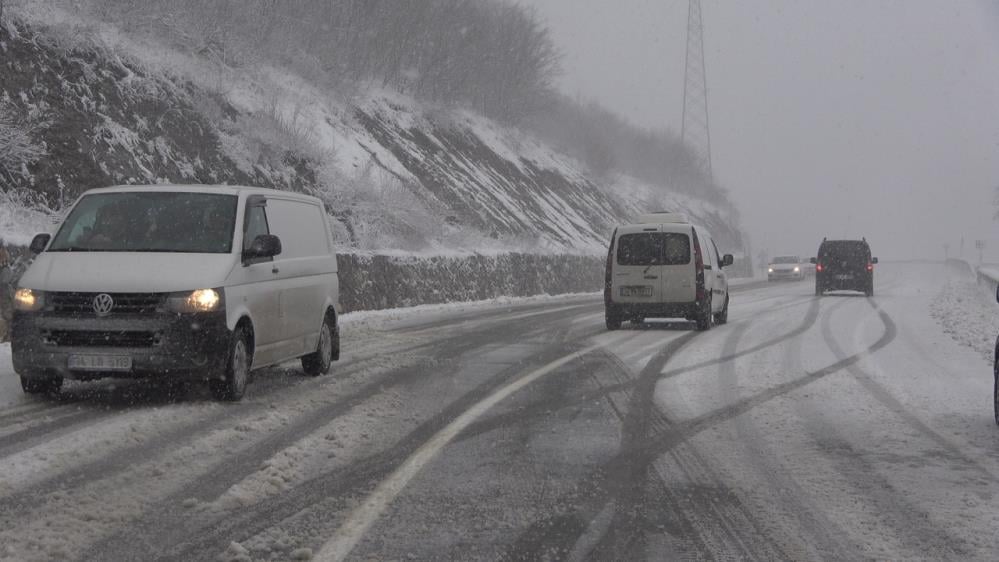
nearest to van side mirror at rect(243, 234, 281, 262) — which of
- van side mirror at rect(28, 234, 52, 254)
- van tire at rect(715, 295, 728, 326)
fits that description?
van side mirror at rect(28, 234, 52, 254)

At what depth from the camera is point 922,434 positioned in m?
7.64

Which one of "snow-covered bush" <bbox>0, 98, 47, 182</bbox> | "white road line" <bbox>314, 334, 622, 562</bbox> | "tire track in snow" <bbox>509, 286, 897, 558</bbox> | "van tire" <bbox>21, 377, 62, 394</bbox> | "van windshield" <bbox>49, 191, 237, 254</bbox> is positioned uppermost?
"snow-covered bush" <bbox>0, 98, 47, 182</bbox>

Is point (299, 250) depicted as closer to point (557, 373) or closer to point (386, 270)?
point (557, 373)

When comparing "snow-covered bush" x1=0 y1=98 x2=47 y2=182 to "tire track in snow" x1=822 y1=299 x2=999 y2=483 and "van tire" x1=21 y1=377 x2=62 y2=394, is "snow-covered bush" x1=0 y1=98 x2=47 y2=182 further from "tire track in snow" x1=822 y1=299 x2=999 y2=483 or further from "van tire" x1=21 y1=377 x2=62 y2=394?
"tire track in snow" x1=822 y1=299 x2=999 y2=483

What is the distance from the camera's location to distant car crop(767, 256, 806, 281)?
55.7 m

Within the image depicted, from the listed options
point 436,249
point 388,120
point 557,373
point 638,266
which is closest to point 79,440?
point 557,373

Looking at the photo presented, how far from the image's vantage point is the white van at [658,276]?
17.6 metres

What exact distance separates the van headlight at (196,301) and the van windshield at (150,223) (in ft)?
2.23

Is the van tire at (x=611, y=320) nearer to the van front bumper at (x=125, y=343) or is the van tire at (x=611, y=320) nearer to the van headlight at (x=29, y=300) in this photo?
the van front bumper at (x=125, y=343)

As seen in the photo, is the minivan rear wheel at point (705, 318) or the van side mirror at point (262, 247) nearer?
the van side mirror at point (262, 247)

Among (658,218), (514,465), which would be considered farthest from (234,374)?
(658,218)

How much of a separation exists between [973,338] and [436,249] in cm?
1710

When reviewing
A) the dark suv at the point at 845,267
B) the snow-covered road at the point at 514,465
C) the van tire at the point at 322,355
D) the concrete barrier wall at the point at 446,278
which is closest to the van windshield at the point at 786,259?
the concrete barrier wall at the point at 446,278

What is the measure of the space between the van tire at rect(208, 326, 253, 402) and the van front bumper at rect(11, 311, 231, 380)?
0.26 meters
